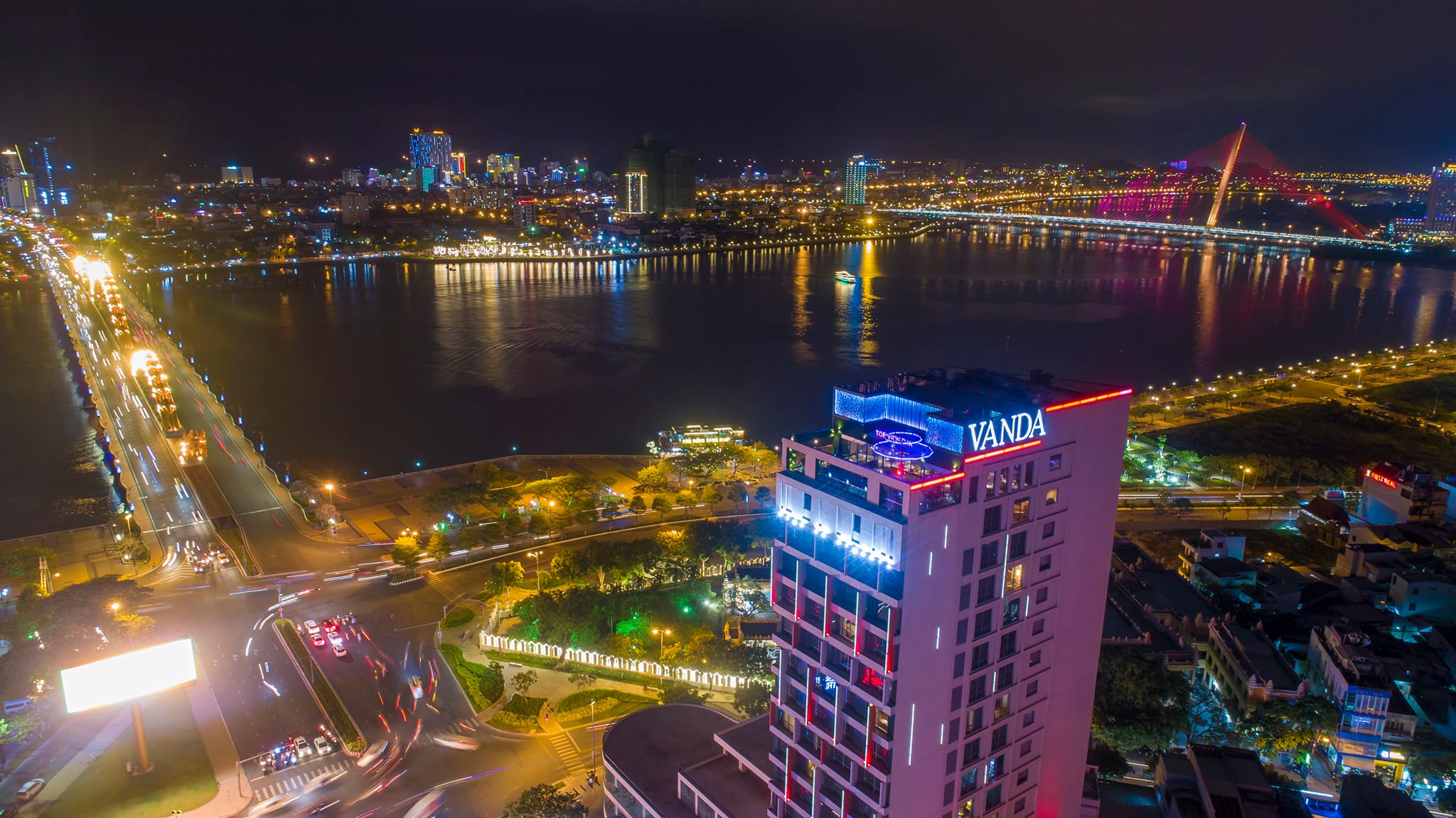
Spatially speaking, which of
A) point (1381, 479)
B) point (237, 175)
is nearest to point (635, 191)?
point (237, 175)

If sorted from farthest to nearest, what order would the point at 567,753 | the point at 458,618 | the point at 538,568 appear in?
the point at 538,568
the point at 458,618
the point at 567,753

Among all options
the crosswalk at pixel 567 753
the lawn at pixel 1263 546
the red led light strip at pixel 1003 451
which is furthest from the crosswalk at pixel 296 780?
the lawn at pixel 1263 546

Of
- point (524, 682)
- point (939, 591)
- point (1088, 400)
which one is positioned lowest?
point (524, 682)

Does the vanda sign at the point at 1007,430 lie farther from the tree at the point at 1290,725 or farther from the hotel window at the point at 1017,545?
the tree at the point at 1290,725

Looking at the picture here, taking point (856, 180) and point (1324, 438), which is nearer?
point (1324, 438)

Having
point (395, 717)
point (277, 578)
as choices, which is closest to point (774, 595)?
point (395, 717)

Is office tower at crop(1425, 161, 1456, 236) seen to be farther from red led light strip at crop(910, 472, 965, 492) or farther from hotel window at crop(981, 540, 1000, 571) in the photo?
red led light strip at crop(910, 472, 965, 492)

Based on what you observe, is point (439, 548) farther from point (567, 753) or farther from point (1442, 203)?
point (1442, 203)

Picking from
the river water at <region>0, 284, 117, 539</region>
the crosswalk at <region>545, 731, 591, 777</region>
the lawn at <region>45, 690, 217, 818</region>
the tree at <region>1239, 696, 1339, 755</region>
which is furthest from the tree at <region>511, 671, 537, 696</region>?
the river water at <region>0, 284, 117, 539</region>
